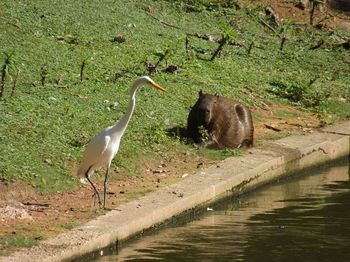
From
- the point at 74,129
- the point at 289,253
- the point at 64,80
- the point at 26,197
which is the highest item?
the point at 64,80

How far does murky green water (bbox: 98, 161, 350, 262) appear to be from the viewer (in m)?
9.73

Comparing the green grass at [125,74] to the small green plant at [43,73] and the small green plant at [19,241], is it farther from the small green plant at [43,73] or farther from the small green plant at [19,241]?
the small green plant at [19,241]

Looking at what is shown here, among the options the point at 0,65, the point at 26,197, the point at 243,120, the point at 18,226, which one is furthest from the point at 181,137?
the point at 18,226

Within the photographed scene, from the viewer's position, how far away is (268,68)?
1905 centimetres

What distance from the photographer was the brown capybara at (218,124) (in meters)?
13.8

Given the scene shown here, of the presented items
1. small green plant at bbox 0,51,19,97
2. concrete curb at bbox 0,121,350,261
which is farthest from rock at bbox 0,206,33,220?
small green plant at bbox 0,51,19,97

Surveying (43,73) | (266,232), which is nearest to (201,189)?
(266,232)

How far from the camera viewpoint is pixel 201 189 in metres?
11.5

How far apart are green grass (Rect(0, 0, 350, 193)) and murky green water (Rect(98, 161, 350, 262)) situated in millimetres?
1235

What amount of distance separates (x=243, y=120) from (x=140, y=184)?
290 cm

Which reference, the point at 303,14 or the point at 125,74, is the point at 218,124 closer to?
the point at 125,74

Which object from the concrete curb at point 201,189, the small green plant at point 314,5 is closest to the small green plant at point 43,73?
the concrete curb at point 201,189

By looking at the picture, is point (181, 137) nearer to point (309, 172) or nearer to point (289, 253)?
point (309, 172)

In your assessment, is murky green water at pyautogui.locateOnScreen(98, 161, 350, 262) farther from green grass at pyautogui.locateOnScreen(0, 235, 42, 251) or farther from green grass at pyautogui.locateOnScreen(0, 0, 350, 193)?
green grass at pyautogui.locateOnScreen(0, 0, 350, 193)
